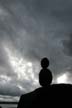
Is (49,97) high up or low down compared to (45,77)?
down

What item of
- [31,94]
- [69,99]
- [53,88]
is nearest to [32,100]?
[31,94]

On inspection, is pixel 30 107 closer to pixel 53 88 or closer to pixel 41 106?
pixel 41 106

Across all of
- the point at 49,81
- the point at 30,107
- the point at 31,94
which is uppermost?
the point at 49,81

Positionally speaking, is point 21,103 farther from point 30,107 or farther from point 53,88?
point 53,88

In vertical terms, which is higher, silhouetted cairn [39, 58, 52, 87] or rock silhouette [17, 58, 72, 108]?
silhouetted cairn [39, 58, 52, 87]

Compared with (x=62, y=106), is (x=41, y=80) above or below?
above

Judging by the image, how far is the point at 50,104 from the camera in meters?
3.25

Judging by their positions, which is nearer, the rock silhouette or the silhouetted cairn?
the rock silhouette

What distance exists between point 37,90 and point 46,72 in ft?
1.19

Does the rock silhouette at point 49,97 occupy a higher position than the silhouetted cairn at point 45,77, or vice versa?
the silhouetted cairn at point 45,77

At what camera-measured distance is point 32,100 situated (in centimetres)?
325

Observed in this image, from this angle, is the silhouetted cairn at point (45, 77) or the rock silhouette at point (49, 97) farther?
the silhouetted cairn at point (45, 77)

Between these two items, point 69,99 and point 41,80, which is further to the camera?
point 41,80

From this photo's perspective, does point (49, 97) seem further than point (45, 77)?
No
